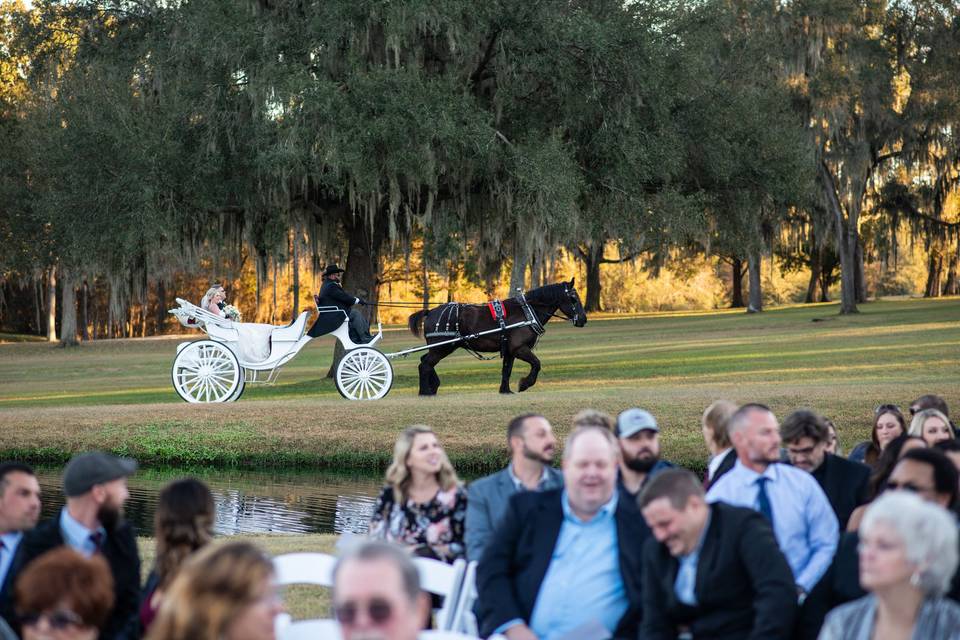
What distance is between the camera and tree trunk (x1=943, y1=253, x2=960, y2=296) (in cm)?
4758

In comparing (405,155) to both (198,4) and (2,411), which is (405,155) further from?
(2,411)

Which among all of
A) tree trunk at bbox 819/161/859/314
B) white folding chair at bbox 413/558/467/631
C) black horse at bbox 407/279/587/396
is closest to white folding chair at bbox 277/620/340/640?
white folding chair at bbox 413/558/467/631

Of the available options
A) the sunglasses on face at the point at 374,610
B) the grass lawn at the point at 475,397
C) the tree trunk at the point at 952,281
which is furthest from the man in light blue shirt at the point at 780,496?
the tree trunk at the point at 952,281

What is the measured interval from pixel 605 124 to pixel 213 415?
873 centimetres

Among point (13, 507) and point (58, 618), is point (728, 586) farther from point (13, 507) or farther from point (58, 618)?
point (13, 507)

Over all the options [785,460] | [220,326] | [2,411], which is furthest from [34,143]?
[785,460]

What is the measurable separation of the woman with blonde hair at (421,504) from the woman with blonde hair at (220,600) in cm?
244

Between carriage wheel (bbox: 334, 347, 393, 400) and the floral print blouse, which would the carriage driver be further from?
the floral print blouse

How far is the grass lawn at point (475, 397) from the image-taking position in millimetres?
14266

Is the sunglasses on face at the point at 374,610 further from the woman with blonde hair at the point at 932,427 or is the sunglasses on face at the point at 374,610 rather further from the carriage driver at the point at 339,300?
the carriage driver at the point at 339,300

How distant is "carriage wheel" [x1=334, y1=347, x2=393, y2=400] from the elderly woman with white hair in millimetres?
14045

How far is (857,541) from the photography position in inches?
170

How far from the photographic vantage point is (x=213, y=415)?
615 inches

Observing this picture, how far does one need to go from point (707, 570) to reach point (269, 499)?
8516 mm
